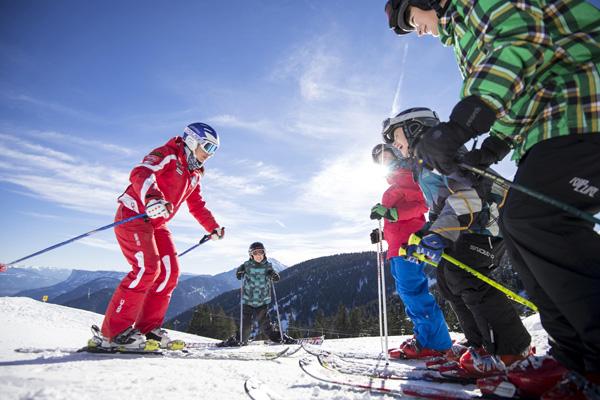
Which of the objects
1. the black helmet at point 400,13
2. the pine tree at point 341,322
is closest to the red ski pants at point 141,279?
the black helmet at point 400,13

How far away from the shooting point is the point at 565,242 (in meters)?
1.44

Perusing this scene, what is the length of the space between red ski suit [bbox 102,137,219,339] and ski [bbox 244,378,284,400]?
227 centimetres

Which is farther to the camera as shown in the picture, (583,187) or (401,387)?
(401,387)

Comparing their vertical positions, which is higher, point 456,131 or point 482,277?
point 456,131

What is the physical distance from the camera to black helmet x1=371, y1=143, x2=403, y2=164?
16.0 ft

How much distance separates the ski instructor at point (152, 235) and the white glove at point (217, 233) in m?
0.02

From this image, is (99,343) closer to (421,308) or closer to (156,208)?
(156,208)

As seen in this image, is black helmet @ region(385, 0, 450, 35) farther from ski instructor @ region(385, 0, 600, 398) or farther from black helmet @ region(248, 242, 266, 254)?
black helmet @ region(248, 242, 266, 254)

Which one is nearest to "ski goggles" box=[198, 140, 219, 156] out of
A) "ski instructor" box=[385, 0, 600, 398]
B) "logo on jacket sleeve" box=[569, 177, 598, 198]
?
"ski instructor" box=[385, 0, 600, 398]

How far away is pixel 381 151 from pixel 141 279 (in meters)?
3.73

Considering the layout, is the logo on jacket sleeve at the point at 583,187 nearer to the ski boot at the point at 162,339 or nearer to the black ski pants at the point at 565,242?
the black ski pants at the point at 565,242

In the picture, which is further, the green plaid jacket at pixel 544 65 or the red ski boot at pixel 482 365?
the red ski boot at pixel 482 365

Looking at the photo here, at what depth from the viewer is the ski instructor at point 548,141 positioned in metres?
1.42

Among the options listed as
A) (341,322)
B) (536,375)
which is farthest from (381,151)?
(341,322)
